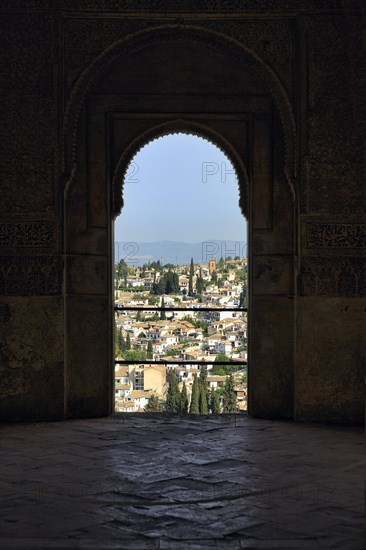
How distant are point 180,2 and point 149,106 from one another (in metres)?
1.23

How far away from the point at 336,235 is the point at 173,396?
285 cm

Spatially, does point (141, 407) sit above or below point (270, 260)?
below

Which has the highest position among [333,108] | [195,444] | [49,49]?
[49,49]

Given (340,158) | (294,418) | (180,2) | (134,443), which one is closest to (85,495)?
(134,443)

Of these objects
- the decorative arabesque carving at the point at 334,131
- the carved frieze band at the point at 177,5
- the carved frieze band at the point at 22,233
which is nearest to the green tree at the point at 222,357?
the decorative arabesque carving at the point at 334,131

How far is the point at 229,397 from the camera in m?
10.0

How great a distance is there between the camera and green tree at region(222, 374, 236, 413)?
394 inches

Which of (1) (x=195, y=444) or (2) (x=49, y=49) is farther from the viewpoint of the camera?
(2) (x=49, y=49)

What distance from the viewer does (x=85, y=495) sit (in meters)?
5.98

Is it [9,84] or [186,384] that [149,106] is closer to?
[9,84]

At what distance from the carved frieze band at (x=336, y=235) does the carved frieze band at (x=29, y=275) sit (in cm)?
293

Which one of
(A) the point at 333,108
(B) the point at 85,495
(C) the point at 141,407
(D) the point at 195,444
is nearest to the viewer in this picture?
(B) the point at 85,495

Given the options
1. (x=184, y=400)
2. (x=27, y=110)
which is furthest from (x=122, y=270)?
(x=27, y=110)

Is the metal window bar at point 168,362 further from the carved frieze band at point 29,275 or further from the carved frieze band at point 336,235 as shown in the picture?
the carved frieze band at point 336,235
